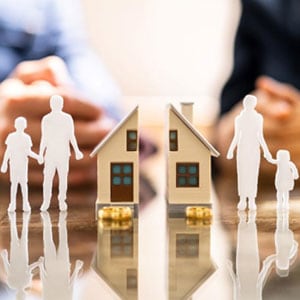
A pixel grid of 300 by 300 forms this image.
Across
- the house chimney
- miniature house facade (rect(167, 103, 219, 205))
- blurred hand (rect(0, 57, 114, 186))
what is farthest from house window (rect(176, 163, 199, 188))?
blurred hand (rect(0, 57, 114, 186))

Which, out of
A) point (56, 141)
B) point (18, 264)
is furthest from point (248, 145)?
point (18, 264)

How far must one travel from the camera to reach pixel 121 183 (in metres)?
1.42

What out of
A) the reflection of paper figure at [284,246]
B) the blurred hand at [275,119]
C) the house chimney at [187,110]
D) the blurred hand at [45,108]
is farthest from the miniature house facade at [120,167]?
the blurred hand at [275,119]

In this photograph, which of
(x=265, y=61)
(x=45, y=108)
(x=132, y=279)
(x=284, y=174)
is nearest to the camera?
(x=132, y=279)

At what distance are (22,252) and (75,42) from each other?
127 centimetres

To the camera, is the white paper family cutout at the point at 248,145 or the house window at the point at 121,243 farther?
the white paper family cutout at the point at 248,145

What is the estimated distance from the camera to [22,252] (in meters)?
1.12

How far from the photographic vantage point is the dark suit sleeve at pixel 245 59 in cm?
235

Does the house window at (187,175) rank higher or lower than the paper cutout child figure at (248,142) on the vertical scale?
lower

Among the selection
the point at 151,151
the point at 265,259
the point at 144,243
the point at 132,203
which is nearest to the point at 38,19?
the point at 151,151

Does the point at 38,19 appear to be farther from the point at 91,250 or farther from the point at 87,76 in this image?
the point at 91,250

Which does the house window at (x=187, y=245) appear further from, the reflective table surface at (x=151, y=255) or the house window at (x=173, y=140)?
the house window at (x=173, y=140)

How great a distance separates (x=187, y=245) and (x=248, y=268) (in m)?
0.16

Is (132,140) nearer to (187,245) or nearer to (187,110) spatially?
(187,110)
